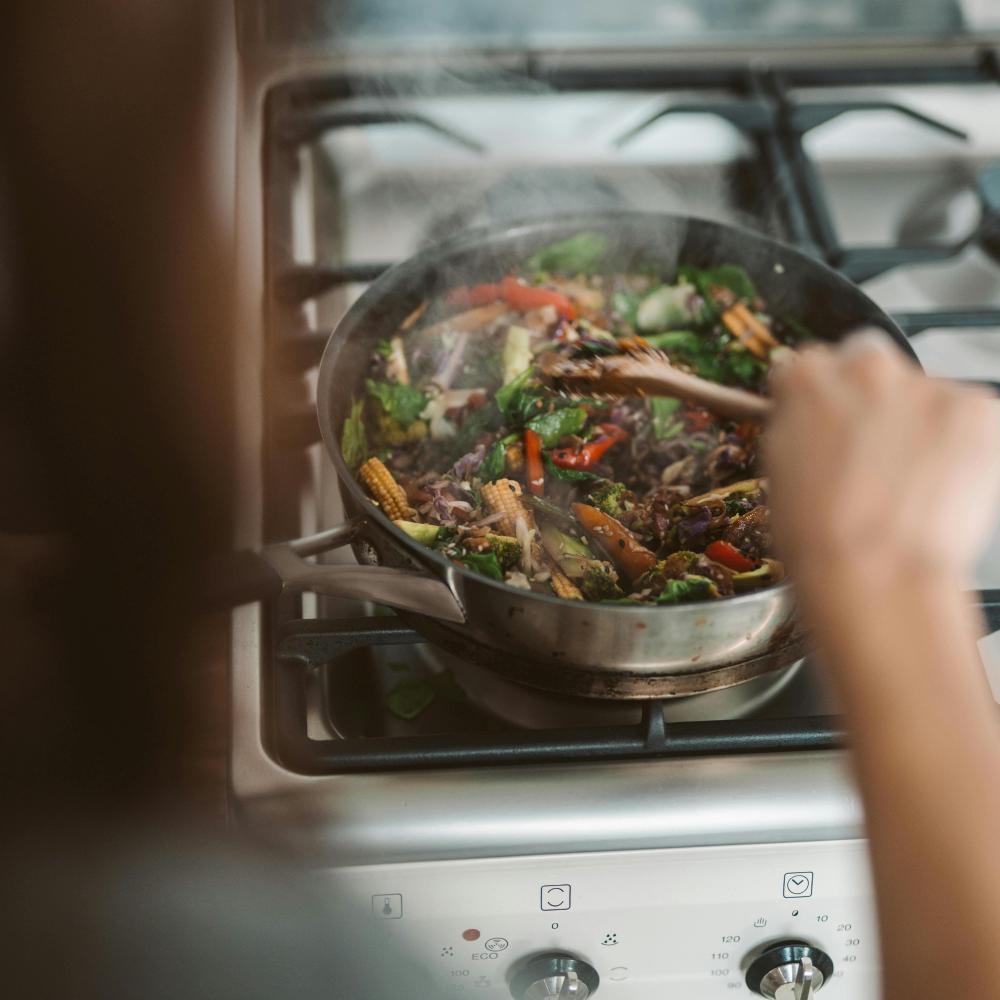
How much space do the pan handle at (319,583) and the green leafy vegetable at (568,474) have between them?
238mm

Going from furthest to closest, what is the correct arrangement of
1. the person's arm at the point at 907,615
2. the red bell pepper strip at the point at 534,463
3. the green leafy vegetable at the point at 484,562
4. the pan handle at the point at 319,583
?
1. the red bell pepper strip at the point at 534,463
2. the green leafy vegetable at the point at 484,562
3. the pan handle at the point at 319,583
4. the person's arm at the point at 907,615

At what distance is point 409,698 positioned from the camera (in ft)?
2.80

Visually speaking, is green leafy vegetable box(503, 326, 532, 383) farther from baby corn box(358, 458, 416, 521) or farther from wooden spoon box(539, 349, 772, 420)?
baby corn box(358, 458, 416, 521)

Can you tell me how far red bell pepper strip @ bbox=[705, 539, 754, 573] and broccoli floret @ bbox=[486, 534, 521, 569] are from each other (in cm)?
16

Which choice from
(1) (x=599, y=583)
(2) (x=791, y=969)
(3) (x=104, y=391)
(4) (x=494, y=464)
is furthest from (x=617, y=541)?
(3) (x=104, y=391)

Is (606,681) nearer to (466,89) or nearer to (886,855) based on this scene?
(886,855)

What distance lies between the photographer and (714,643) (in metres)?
0.71

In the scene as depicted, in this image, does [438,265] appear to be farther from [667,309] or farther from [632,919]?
[632,919]

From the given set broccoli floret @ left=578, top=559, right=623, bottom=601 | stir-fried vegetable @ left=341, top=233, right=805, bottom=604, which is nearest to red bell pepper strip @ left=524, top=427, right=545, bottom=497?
stir-fried vegetable @ left=341, top=233, right=805, bottom=604

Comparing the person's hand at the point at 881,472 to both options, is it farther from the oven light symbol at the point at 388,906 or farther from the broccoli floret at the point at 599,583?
the oven light symbol at the point at 388,906

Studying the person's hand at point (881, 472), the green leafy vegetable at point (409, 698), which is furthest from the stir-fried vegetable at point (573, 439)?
the person's hand at point (881, 472)

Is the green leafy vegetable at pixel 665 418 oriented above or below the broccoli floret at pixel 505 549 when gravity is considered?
above

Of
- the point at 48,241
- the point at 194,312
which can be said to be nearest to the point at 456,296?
the point at 194,312

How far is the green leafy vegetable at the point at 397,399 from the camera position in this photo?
3.22 ft
